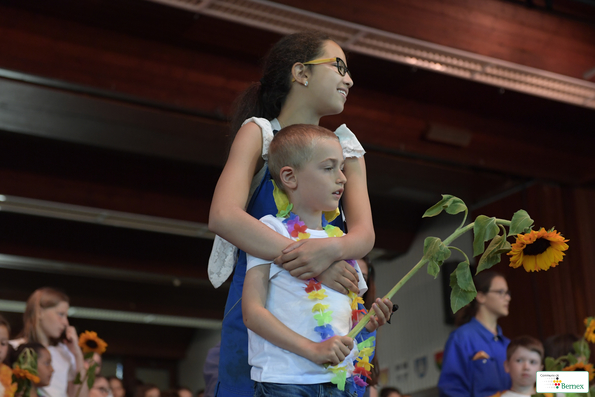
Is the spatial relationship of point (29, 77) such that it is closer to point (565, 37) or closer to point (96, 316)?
point (565, 37)

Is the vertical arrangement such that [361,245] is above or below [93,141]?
below

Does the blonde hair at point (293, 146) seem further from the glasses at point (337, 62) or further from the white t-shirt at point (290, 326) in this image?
the glasses at point (337, 62)

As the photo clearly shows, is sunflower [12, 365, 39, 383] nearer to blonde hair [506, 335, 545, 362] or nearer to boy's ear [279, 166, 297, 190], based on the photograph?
boy's ear [279, 166, 297, 190]

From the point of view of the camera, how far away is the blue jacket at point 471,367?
3641 mm

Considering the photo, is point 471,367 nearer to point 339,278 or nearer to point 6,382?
point 6,382

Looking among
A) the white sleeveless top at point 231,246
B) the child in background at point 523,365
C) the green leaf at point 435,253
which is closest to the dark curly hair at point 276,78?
the white sleeveless top at point 231,246

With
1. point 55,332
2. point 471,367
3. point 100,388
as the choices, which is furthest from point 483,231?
point 100,388

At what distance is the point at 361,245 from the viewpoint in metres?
1.58

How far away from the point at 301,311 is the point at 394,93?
4657 millimetres

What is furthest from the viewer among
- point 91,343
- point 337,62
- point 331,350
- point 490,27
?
point 490,27

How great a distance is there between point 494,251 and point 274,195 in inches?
19.5

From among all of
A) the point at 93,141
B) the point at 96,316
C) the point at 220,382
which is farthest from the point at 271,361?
the point at 96,316

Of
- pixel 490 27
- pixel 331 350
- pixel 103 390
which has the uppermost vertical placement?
pixel 490 27

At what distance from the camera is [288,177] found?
162 cm
